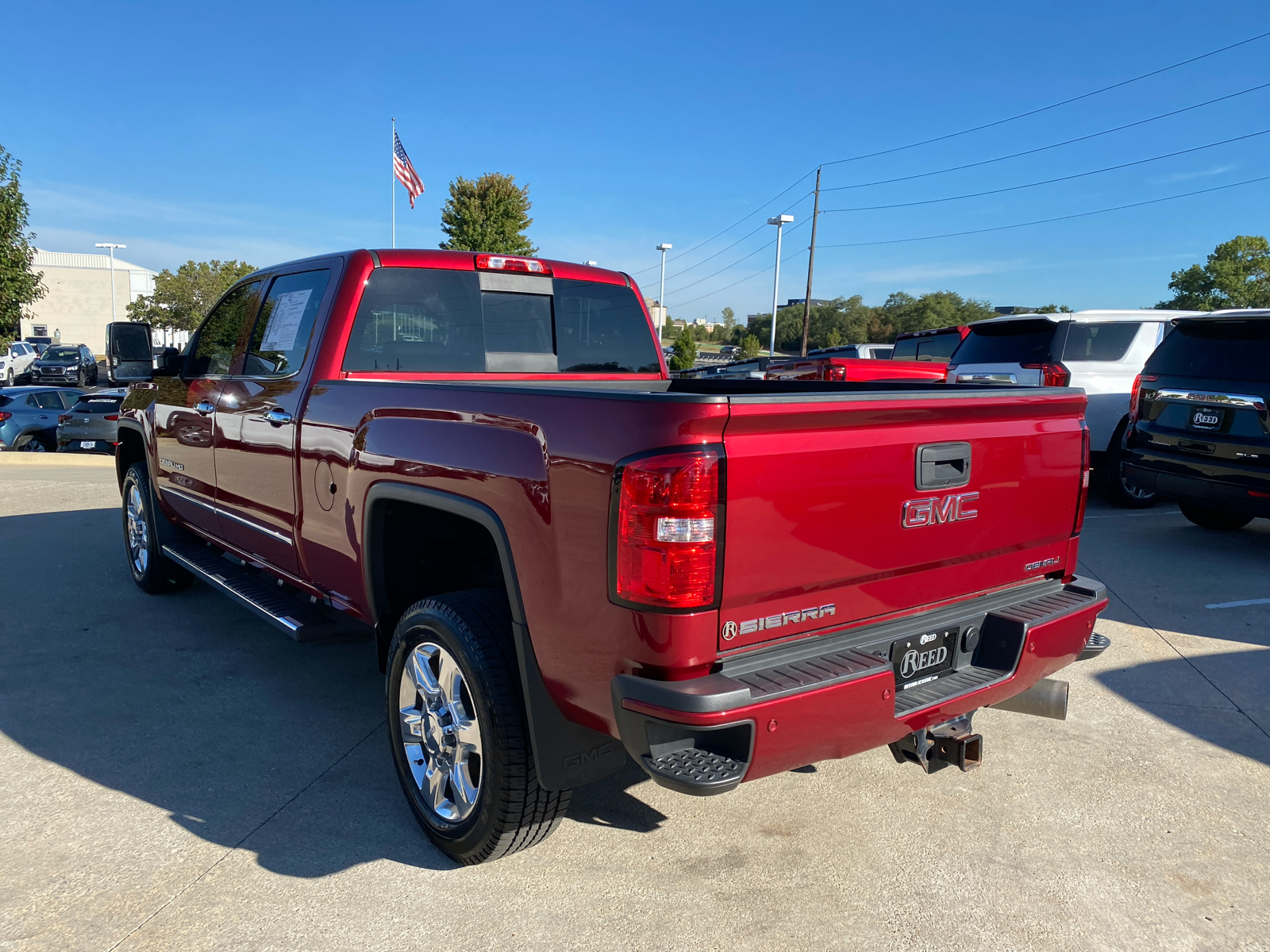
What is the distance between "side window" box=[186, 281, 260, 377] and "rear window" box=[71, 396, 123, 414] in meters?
13.7

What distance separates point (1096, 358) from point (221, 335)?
341 inches

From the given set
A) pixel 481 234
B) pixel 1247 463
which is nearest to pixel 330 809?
pixel 1247 463

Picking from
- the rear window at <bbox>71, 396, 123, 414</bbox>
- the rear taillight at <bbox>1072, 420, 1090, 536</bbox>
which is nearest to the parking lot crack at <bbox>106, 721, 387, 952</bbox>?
the rear taillight at <bbox>1072, 420, 1090, 536</bbox>

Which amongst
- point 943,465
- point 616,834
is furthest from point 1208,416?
point 616,834

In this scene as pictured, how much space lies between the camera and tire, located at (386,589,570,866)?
8.44 feet

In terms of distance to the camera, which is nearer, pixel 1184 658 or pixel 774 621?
pixel 774 621

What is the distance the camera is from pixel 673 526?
6.93 feet

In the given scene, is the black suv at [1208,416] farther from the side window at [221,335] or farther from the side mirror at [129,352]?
the side mirror at [129,352]

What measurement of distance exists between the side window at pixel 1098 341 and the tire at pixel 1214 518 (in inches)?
84.2

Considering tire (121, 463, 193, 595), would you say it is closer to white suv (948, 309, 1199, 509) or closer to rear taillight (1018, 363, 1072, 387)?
white suv (948, 309, 1199, 509)

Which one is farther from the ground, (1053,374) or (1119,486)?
(1053,374)

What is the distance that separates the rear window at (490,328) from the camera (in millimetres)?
3740

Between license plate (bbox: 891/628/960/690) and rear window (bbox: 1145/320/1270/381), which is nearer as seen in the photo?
license plate (bbox: 891/628/960/690)

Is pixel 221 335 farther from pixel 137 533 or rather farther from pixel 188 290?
pixel 188 290
